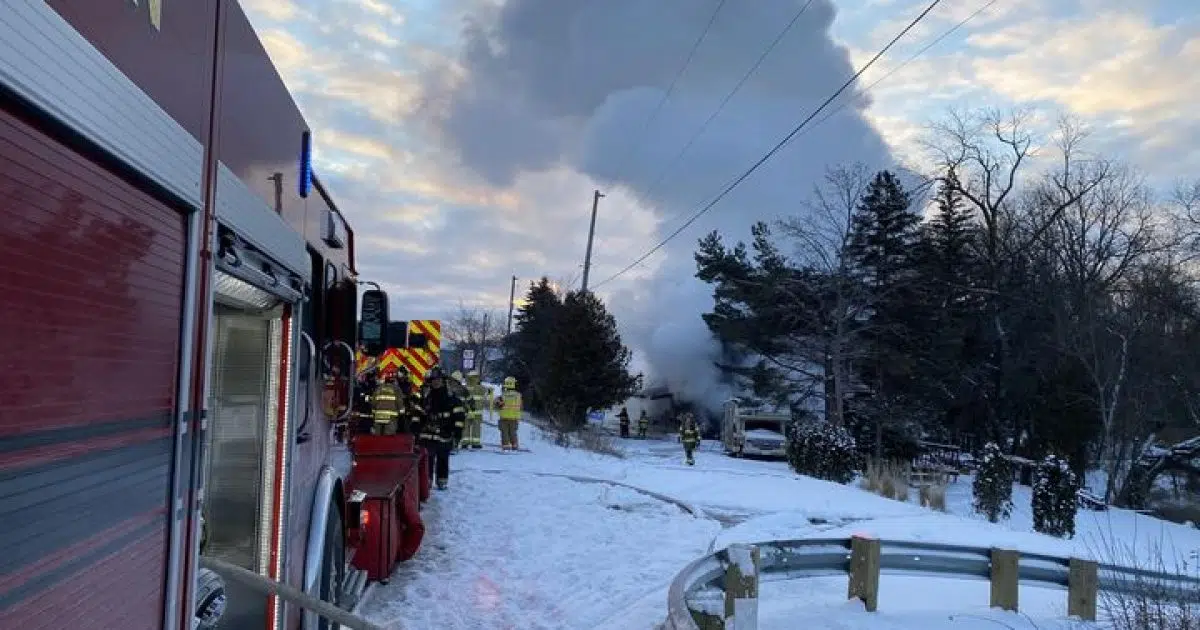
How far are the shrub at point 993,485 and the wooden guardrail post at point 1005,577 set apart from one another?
11061mm

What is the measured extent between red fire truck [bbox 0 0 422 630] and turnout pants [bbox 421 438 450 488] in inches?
350

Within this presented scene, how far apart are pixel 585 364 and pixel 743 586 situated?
104 ft

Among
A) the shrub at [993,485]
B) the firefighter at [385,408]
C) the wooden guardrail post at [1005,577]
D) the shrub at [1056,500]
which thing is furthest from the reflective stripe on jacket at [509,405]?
the wooden guardrail post at [1005,577]

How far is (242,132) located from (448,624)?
4436 millimetres

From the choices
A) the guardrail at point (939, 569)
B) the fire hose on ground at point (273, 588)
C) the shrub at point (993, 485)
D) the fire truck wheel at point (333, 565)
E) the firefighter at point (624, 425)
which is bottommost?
the firefighter at point (624, 425)

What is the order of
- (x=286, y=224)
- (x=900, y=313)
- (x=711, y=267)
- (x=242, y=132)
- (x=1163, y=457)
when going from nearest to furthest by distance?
1. (x=242, y=132)
2. (x=286, y=224)
3. (x=1163, y=457)
4. (x=900, y=313)
5. (x=711, y=267)

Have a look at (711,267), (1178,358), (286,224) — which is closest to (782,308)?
(711,267)

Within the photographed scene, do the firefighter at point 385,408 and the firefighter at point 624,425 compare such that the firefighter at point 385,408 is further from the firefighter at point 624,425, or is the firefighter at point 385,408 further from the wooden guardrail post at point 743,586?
the firefighter at point 624,425

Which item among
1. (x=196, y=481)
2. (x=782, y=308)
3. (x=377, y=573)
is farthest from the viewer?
(x=782, y=308)

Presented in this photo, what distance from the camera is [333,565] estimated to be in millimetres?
4836

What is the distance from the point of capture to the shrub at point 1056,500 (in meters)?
15.3

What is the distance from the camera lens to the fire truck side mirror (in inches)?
204

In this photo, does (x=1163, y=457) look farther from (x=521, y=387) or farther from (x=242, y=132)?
(x=521, y=387)

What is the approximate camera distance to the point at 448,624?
6.24 metres
